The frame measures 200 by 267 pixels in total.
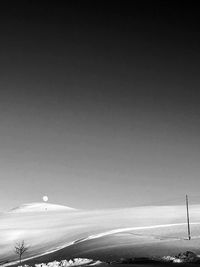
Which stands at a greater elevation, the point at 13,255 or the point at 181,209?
the point at 181,209

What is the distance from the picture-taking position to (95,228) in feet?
400

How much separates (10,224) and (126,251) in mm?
85173

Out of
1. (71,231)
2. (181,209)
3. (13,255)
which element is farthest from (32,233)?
(181,209)

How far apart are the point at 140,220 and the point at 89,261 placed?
64038mm

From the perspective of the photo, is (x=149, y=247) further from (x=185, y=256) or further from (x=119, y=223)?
(x=119, y=223)

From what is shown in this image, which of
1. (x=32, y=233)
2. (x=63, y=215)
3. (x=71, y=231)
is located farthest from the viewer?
(x=63, y=215)

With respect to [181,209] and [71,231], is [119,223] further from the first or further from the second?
[181,209]

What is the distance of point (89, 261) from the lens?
68.0 m

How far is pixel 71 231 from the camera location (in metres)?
123

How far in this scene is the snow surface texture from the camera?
316ft

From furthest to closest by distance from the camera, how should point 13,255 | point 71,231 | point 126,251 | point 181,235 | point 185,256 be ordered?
1. point 71,231
2. point 13,255
3. point 181,235
4. point 126,251
5. point 185,256

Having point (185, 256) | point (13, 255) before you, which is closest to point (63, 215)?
point (13, 255)

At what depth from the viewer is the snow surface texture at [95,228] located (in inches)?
3789

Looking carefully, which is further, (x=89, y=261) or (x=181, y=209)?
(x=181, y=209)
